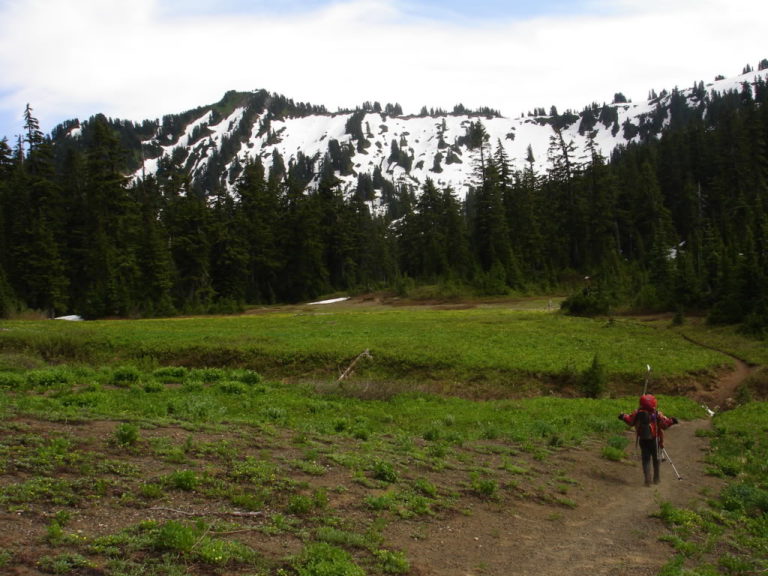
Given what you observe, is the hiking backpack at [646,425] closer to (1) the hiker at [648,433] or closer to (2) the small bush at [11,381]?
(1) the hiker at [648,433]

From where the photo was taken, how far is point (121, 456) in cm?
980

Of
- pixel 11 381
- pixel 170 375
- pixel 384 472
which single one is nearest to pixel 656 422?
pixel 384 472

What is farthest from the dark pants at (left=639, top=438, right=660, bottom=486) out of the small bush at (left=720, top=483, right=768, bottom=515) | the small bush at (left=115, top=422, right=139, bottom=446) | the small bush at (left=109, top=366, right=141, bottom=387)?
the small bush at (left=109, top=366, right=141, bottom=387)

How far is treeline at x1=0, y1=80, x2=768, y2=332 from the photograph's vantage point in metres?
60.8

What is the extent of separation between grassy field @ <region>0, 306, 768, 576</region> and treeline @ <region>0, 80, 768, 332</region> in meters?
27.0

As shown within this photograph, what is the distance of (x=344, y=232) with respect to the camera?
288 ft

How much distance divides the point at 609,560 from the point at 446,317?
1288 inches

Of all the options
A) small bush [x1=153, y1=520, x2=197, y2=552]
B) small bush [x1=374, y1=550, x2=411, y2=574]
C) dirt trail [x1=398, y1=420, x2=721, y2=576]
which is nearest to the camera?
small bush [x1=153, y1=520, x2=197, y2=552]

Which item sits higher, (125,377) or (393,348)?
(125,377)

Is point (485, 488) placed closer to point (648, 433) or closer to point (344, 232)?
point (648, 433)

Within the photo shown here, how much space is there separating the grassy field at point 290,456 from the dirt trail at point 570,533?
35 cm

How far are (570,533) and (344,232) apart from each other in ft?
262

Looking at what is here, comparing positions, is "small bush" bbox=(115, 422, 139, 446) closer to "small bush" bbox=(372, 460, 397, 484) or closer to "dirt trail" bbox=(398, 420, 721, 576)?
"small bush" bbox=(372, 460, 397, 484)

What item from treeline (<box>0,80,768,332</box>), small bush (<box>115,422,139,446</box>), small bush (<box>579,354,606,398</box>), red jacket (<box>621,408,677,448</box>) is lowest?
small bush (<box>579,354,606,398</box>)
